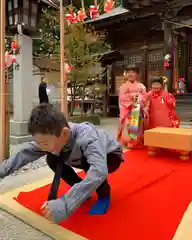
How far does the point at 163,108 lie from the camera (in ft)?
15.3

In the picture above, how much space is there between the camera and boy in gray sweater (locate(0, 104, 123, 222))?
1.44m

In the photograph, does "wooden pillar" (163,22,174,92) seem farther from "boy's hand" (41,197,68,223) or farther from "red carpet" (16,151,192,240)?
"boy's hand" (41,197,68,223)

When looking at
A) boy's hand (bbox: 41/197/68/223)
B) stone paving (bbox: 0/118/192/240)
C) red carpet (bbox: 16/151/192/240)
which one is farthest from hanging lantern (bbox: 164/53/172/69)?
boy's hand (bbox: 41/197/68/223)

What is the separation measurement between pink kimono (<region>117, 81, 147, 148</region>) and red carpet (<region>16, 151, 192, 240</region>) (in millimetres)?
1372

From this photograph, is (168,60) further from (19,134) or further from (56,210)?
(56,210)

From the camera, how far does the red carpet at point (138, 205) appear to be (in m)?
1.68

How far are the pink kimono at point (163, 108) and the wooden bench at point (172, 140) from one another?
96cm

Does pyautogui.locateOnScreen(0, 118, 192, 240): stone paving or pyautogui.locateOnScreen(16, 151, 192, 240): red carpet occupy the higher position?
pyautogui.locateOnScreen(16, 151, 192, 240): red carpet

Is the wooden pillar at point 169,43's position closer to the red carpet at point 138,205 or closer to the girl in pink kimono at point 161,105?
the girl in pink kimono at point 161,105

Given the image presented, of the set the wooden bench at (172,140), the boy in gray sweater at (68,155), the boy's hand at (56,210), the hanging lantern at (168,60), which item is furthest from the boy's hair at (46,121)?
the hanging lantern at (168,60)

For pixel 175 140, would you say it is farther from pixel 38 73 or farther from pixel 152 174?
pixel 38 73

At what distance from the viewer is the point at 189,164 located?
3443 millimetres

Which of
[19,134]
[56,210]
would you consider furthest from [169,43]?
[56,210]

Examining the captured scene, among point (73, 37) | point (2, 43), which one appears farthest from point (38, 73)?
point (2, 43)
